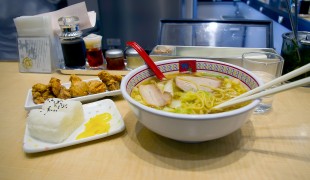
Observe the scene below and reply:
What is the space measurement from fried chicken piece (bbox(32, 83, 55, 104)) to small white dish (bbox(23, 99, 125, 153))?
166 millimetres

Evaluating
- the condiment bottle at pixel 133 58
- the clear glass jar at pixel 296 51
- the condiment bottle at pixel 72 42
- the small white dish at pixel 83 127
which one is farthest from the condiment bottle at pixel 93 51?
the clear glass jar at pixel 296 51

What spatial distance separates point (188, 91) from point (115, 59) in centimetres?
52

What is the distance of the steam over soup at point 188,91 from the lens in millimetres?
694

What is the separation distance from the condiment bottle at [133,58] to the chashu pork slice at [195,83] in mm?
385

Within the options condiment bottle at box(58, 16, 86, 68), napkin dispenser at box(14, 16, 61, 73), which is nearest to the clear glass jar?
condiment bottle at box(58, 16, 86, 68)

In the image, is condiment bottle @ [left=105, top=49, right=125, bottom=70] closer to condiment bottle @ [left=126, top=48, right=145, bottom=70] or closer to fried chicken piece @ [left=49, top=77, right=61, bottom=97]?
condiment bottle @ [left=126, top=48, right=145, bottom=70]

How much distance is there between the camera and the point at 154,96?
2.46ft

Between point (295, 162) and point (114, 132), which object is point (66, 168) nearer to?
point (114, 132)

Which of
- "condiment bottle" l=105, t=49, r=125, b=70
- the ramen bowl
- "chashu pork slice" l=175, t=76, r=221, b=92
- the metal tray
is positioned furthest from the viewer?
"condiment bottle" l=105, t=49, r=125, b=70

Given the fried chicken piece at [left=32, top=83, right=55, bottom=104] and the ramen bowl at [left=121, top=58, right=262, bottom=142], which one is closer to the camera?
the ramen bowl at [left=121, top=58, right=262, bottom=142]

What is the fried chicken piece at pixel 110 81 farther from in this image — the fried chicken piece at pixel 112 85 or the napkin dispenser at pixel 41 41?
the napkin dispenser at pixel 41 41

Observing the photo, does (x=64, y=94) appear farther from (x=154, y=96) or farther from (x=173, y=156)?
(x=173, y=156)

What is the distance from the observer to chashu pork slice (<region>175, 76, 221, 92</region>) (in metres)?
0.79

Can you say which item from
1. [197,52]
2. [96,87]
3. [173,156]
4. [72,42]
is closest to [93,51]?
[72,42]
